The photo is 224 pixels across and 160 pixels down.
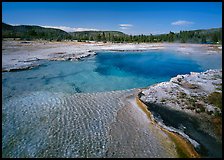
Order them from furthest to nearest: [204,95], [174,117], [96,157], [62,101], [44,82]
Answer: [44,82] → [204,95] → [62,101] → [174,117] → [96,157]

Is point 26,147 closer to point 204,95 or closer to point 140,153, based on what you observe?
point 140,153

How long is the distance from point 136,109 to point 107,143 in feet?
11.9

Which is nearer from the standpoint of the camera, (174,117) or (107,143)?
(107,143)

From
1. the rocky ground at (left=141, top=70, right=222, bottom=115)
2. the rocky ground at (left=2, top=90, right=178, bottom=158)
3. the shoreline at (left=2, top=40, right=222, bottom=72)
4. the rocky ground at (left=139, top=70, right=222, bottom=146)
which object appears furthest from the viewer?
the shoreline at (left=2, top=40, right=222, bottom=72)

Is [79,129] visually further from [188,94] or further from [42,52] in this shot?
[42,52]

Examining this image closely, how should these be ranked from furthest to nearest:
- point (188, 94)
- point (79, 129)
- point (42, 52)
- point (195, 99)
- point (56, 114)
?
point (42, 52) < point (188, 94) < point (195, 99) < point (56, 114) < point (79, 129)

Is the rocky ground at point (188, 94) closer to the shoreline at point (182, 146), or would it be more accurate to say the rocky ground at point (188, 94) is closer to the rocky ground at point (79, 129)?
the rocky ground at point (79, 129)

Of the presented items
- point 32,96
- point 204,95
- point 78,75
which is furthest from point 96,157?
point 78,75

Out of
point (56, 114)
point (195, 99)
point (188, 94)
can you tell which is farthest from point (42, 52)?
point (195, 99)

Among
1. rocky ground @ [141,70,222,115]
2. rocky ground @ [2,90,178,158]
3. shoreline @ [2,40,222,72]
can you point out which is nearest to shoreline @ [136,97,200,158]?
rocky ground @ [2,90,178,158]

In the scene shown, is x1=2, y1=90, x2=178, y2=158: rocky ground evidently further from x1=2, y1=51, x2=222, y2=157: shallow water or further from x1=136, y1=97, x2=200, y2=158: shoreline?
x1=136, y1=97, x2=200, y2=158: shoreline

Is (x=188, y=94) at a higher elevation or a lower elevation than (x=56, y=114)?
higher

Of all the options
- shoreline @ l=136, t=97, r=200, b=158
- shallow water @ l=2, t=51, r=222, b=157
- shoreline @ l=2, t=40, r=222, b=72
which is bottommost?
shoreline @ l=136, t=97, r=200, b=158

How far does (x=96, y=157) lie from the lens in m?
7.07
